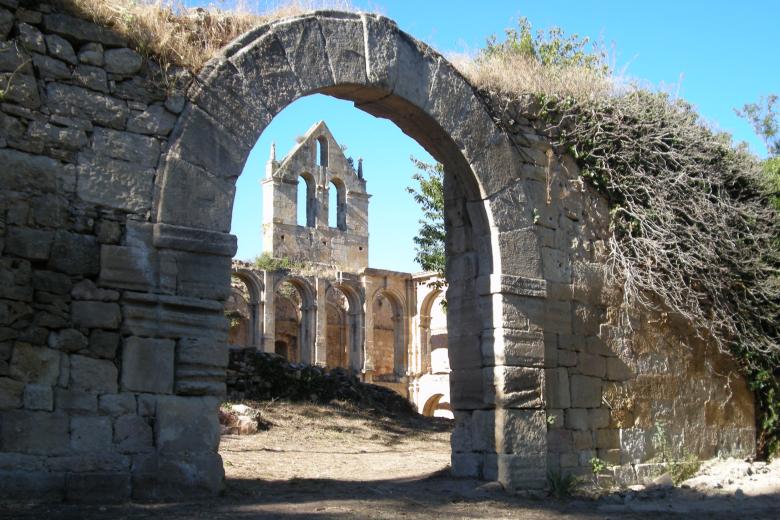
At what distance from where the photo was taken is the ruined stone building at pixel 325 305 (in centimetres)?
2669

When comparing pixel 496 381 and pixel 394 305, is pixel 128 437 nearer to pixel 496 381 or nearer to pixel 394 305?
pixel 496 381

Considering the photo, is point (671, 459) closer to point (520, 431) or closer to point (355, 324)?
point (520, 431)

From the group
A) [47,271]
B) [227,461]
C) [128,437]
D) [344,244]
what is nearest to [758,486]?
[227,461]

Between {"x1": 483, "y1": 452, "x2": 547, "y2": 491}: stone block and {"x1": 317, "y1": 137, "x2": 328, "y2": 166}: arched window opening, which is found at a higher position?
{"x1": 317, "y1": 137, "x2": 328, "y2": 166}: arched window opening

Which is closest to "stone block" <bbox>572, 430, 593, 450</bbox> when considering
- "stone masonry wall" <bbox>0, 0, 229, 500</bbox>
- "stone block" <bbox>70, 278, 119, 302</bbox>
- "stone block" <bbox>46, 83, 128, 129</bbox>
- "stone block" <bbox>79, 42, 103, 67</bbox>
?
"stone masonry wall" <bbox>0, 0, 229, 500</bbox>

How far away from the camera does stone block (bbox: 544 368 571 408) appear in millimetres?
7449

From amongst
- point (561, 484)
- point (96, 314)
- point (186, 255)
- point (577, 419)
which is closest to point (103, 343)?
point (96, 314)

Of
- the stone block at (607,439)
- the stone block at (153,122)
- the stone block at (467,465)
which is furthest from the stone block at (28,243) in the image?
the stone block at (607,439)

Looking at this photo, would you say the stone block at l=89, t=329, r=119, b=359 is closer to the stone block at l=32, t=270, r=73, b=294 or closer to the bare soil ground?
the stone block at l=32, t=270, r=73, b=294

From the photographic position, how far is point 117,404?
5.25m

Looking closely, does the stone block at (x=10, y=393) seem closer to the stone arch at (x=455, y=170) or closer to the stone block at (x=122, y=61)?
the stone arch at (x=455, y=170)

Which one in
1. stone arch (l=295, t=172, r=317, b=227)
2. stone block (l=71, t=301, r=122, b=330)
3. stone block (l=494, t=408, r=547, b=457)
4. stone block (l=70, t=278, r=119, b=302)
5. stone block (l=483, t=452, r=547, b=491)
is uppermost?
stone arch (l=295, t=172, r=317, b=227)

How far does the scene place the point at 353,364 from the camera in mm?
28078

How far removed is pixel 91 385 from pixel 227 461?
3554mm
